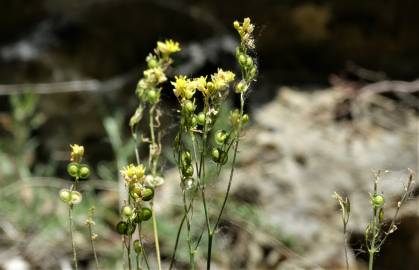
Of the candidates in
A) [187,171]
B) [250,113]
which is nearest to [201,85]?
[187,171]

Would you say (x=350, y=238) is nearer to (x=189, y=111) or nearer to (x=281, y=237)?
(x=281, y=237)

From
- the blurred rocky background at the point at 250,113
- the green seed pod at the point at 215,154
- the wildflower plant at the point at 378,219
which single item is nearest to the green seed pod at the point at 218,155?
the green seed pod at the point at 215,154

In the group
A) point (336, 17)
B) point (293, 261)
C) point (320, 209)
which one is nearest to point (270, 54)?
point (336, 17)

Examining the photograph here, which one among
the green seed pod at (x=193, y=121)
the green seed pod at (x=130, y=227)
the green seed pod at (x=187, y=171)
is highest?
the green seed pod at (x=193, y=121)

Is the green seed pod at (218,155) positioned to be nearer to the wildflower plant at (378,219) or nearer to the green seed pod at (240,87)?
the green seed pod at (240,87)

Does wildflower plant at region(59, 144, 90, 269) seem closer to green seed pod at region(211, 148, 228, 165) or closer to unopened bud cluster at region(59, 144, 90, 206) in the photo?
unopened bud cluster at region(59, 144, 90, 206)

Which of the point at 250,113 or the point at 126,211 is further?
the point at 250,113

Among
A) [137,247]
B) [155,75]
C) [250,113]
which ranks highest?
[250,113]

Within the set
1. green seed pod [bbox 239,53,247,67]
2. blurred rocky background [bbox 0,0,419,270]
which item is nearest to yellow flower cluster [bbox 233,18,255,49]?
green seed pod [bbox 239,53,247,67]

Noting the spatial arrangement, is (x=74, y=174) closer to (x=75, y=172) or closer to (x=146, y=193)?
(x=75, y=172)
